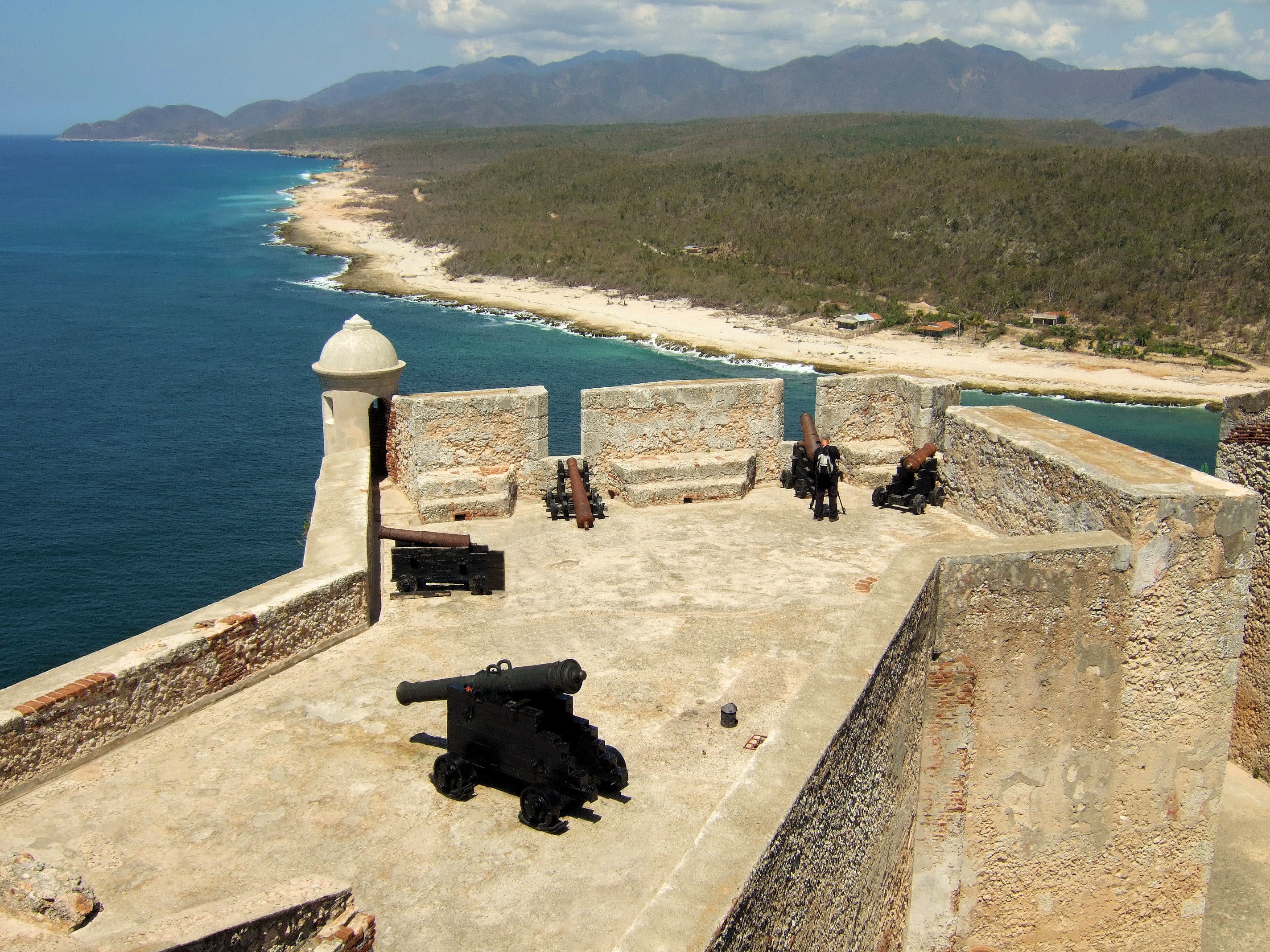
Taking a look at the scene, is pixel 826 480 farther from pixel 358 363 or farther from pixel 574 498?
pixel 358 363

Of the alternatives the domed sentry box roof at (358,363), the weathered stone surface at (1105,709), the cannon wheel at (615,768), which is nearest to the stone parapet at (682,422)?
the domed sentry box roof at (358,363)

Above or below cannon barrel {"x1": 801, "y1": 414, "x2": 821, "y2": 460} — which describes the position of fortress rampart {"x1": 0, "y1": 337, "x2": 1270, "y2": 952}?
below

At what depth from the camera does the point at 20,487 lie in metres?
30.1

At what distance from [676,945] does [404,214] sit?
3519 inches

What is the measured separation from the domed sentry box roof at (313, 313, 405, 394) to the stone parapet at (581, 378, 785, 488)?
1.99m

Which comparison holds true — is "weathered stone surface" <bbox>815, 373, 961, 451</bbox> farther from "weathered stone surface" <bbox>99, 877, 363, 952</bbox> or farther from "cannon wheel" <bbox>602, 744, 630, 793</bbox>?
"weathered stone surface" <bbox>99, 877, 363, 952</bbox>

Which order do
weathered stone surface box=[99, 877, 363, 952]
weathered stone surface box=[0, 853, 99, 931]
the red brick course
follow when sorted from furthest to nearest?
the red brick course, weathered stone surface box=[0, 853, 99, 931], weathered stone surface box=[99, 877, 363, 952]

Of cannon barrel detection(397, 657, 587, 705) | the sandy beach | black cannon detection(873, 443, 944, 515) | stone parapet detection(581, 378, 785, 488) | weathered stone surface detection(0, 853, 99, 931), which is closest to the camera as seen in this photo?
weathered stone surface detection(0, 853, 99, 931)

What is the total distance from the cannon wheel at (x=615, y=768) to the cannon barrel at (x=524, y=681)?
1.38 ft

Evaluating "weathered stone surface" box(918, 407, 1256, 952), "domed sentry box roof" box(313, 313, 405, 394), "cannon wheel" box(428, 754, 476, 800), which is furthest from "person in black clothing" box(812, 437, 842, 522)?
"cannon wheel" box(428, 754, 476, 800)

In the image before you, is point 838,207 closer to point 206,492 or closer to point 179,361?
point 179,361

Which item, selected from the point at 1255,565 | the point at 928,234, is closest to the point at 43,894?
the point at 1255,565

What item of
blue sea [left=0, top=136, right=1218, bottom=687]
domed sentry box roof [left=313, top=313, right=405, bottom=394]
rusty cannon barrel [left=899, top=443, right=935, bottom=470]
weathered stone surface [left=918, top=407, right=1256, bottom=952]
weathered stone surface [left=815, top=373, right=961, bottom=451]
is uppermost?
domed sentry box roof [left=313, top=313, right=405, bottom=394]

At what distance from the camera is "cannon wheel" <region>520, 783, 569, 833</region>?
5.66 metres
